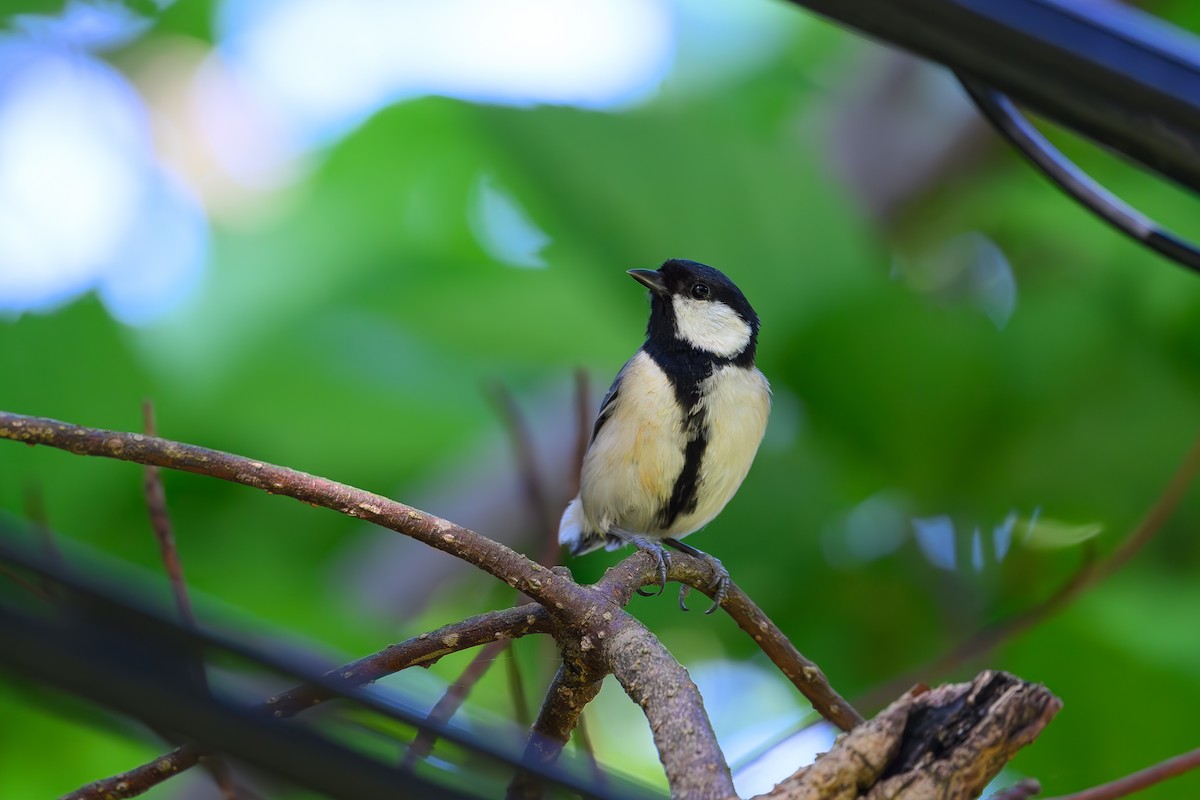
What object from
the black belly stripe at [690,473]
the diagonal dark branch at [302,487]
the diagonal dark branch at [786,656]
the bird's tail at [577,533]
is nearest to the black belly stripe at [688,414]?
the black belly stripe at [690,473]

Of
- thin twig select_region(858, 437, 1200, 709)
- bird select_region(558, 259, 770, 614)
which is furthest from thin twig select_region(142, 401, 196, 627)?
thin twig select_region(858, 437, 1200, 709)

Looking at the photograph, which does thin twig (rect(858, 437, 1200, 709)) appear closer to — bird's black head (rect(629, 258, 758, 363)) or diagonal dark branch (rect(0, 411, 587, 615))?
bird's black head (rect(629, 258, 758, 363))

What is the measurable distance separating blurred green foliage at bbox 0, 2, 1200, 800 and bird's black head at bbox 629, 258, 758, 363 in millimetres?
802

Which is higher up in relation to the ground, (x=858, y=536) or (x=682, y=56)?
(x=682, y=56)

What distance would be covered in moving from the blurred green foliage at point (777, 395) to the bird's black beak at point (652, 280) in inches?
32.7

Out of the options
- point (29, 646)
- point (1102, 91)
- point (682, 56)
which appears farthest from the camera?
point (682, 56)

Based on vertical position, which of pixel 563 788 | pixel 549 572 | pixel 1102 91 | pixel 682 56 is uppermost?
pixel 682 56

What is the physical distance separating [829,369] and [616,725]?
1.11 meters

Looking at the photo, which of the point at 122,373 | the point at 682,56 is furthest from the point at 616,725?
the point at 682,56

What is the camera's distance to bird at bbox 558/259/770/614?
69.7 inches

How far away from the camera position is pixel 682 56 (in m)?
3.76

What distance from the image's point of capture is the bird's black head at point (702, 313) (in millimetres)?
1845

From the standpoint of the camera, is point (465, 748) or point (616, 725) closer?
point (465, 748)

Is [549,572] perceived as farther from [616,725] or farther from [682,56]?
[682,56]
